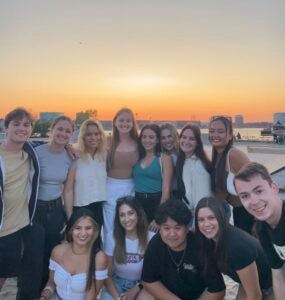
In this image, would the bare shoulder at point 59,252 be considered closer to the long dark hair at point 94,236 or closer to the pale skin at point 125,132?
the long dark hair at point 94,236

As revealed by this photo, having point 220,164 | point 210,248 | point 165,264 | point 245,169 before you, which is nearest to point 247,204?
point 245,169

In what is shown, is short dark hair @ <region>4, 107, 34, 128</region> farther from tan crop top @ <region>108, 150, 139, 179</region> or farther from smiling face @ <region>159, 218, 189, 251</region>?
smiling face @ <region>159, 218, 189, 251</region>

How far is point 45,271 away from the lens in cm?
414

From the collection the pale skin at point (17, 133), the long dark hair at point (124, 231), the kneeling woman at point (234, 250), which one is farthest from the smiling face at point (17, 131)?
the kneeling woman at point (234, 250)

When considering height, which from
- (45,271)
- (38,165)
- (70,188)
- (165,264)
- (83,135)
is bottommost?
(45,271)

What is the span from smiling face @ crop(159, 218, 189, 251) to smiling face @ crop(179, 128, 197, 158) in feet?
3.54

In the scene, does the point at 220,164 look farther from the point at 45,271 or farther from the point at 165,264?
the point at 45,271

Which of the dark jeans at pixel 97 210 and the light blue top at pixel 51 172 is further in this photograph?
the dark jeans at pixel 97 210

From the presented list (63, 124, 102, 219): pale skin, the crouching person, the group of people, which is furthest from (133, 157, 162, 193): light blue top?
the crouching person

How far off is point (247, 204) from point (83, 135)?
7.52 feet

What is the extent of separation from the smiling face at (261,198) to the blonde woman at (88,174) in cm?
210

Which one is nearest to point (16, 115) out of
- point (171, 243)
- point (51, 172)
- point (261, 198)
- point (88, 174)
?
point (51, 172)

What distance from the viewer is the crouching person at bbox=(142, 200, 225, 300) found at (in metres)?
3.32

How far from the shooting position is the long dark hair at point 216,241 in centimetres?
307
